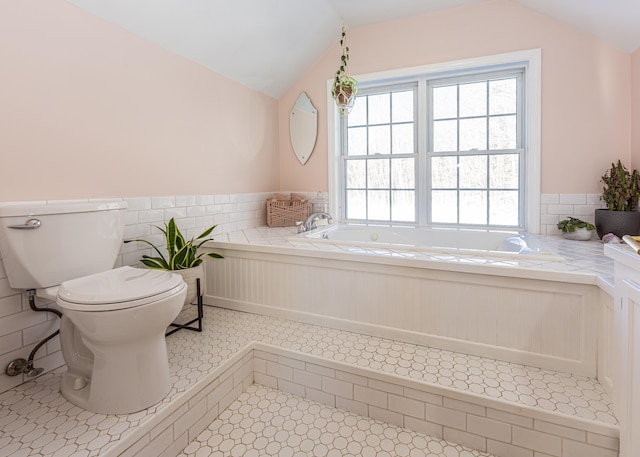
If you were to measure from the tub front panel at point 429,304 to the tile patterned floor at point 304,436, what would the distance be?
0.50 m

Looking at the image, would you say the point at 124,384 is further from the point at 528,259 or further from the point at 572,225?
the point at 572,225

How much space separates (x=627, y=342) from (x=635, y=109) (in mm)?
2054

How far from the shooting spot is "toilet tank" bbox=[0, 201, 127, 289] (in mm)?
1425

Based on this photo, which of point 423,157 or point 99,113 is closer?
point 99,113

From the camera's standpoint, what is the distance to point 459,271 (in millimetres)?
1777

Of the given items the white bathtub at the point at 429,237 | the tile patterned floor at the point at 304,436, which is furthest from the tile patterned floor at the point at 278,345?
the white bathtub at the point at 429,237

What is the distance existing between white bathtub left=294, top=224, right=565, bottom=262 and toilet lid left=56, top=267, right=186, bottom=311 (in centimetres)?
111

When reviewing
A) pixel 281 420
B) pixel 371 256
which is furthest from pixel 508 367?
pixel 281 420

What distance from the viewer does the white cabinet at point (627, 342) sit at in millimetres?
1062

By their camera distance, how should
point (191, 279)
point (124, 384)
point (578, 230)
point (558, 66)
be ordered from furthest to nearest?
point (558, 66) < point (578, 230) < point (191, 279) < point (124, 384)

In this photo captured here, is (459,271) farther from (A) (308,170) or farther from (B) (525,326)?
(A) (308,170)

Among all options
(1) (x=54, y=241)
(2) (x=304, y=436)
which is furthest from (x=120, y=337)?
(2) (x=304, y=436)

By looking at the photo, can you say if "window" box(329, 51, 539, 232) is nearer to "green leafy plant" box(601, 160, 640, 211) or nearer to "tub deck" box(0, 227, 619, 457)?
"green leafy plant" box(601, 160, 640, 211)

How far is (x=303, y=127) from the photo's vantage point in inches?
137
